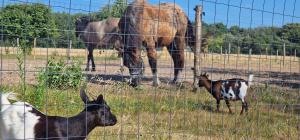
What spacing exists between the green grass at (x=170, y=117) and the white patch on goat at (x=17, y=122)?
108cm

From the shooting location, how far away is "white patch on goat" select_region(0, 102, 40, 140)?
5.04m

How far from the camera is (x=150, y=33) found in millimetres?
10086

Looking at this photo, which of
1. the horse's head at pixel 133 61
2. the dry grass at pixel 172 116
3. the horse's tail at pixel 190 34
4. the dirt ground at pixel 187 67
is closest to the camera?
the dry grass at pixel 172 116

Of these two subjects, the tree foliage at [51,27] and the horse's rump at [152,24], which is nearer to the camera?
the tree foliage at [51,27]

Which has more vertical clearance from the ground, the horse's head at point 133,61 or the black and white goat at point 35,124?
the horse's head at point 133,61

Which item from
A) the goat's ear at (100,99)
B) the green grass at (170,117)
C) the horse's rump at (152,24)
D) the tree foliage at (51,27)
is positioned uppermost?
the horse's rump at (152,24)

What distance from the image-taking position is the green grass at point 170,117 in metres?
6.80

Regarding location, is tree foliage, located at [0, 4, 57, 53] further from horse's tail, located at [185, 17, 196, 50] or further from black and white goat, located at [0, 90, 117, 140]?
horse's tail, located at [185, 17, 196, 50]

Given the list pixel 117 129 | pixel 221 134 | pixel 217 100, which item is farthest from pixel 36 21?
pixel 217 100

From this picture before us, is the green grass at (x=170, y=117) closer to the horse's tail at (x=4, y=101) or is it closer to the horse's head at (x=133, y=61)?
the horse's head at (x=133, y=61)

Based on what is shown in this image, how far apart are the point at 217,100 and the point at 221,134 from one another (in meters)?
2.70

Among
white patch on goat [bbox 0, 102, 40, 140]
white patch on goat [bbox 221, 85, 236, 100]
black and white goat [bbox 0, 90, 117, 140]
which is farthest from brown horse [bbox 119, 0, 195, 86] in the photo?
white patch on goat [bbox 0, 102, 40, 140]

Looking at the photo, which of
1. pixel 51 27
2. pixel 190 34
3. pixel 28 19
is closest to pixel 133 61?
pixel 51 27

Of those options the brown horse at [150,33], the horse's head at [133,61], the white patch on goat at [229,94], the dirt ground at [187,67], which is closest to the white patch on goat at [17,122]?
the dirt ground at [187,67]
